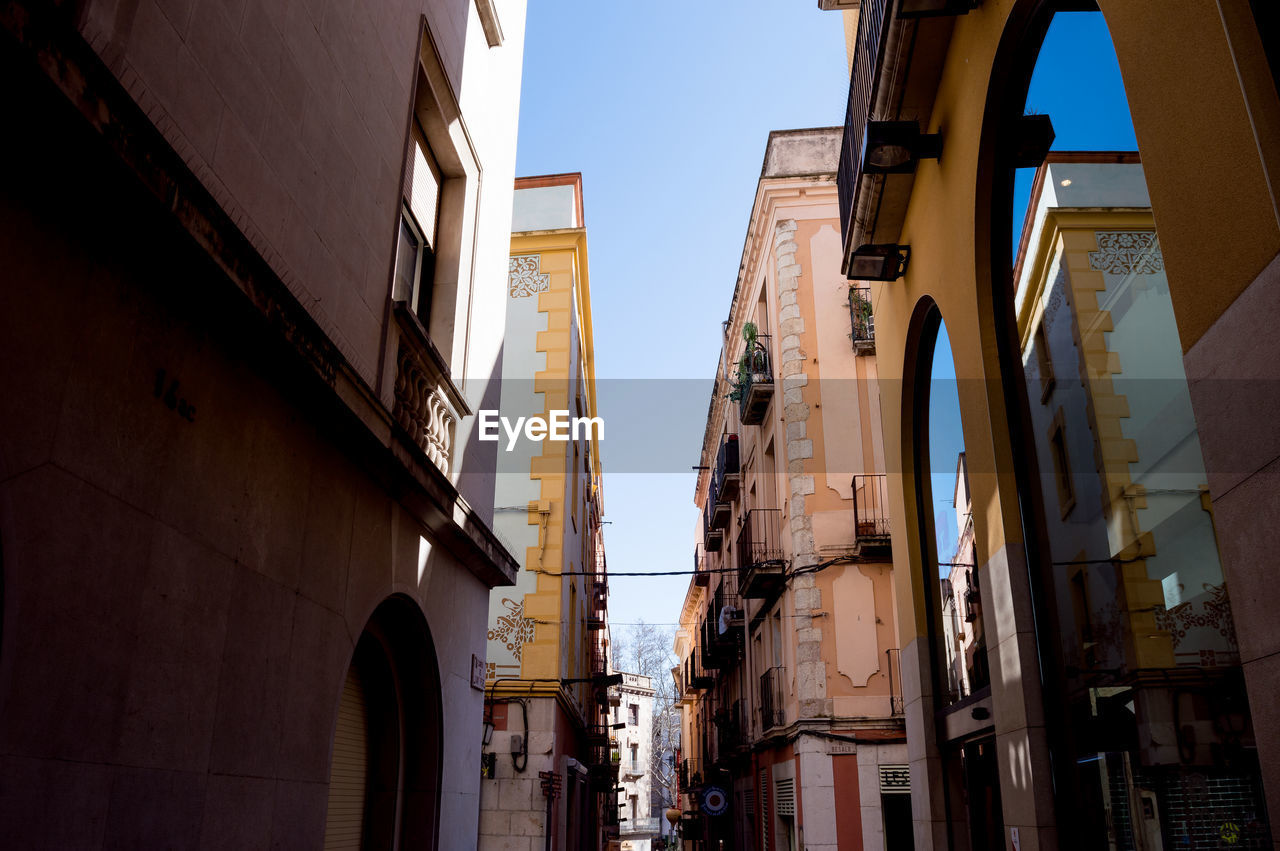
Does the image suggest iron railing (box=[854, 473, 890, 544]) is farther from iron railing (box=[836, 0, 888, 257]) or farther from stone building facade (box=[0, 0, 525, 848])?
stone building facade (box=[0, 0, 525, 848])

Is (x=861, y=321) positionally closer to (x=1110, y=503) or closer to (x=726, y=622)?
(x=726, y=622)

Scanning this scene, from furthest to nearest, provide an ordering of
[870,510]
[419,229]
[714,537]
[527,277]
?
[714,537] < [527,277] < [870,510] < [419,229]

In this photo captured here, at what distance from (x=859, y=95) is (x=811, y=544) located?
11.4 metres

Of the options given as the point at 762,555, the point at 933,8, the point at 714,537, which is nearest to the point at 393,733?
the point at 933,8

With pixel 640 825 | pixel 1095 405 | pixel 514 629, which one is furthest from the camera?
pixel 640 825

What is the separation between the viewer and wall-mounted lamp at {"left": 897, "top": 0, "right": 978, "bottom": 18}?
19.6ft

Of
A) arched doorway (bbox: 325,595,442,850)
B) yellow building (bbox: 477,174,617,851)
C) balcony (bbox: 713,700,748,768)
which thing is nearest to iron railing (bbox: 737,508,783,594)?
yellow building (bbox: 477,174,617,851)

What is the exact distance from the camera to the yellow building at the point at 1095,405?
2.99 m

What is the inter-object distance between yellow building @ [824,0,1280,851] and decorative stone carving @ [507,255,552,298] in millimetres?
12648

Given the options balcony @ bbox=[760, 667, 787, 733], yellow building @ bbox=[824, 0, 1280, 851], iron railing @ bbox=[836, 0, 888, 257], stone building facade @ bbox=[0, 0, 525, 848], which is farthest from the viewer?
balcony @ bbox=[760, 667, 787, 733]

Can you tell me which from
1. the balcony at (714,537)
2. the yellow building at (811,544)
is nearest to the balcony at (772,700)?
the yellow building at (811,544)

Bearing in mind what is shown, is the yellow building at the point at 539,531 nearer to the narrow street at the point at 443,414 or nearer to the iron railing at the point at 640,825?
the narrow street at the point at 443,414

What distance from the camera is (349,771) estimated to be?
6.30 metres

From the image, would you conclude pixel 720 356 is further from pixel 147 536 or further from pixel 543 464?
pixel 147 536
